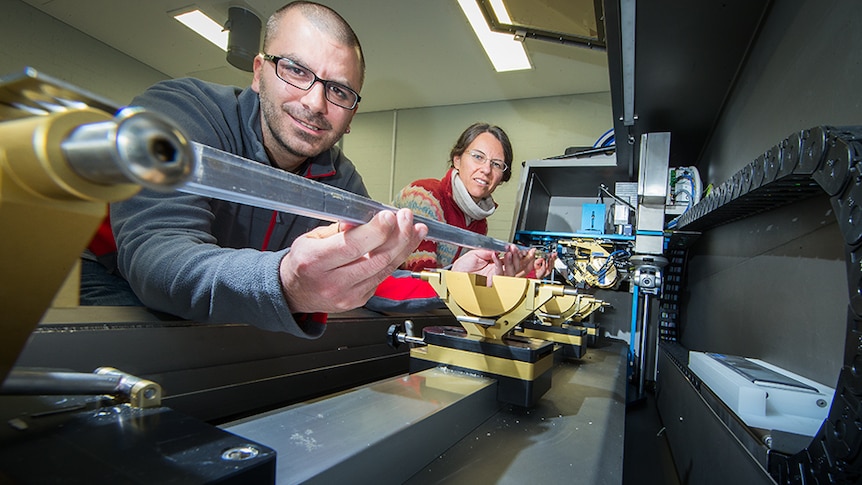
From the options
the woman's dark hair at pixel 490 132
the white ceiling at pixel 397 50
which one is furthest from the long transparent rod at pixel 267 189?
the white ceiling at pixel 397 50

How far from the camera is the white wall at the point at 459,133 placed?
379cm

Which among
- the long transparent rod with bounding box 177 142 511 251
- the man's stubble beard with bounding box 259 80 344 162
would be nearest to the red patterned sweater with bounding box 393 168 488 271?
the man's stubble beard with bounding box 259 80 344 162

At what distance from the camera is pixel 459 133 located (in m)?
4.28

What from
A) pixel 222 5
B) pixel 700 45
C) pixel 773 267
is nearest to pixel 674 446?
pixel 773 267

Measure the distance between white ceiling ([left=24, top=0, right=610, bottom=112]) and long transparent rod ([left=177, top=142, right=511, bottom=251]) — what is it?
2699 millimetres

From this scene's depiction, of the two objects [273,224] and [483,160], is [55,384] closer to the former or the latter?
[273,224]

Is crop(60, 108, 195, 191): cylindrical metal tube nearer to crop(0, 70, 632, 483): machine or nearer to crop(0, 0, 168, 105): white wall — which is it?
crop(0, 70, 632, 483): machine

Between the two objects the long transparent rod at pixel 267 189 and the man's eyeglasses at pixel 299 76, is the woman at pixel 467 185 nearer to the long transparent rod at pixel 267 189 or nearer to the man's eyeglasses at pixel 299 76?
the man's eyeglasses at pixel 299 76

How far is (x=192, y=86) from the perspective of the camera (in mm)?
894

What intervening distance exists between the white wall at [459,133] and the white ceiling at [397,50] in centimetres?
13

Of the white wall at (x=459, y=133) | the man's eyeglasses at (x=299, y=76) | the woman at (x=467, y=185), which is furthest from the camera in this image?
the white wall at (x=459, y=133)

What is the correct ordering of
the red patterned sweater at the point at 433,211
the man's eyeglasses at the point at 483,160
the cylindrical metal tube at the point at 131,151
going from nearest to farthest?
the cylindrical metal tube at the point at 131,151 → the red patterned sweater at the point at 433,211 → the man's eyeglasses at the point at 483,160

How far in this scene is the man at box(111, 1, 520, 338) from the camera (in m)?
0.52

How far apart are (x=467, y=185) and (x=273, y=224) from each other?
113cm
